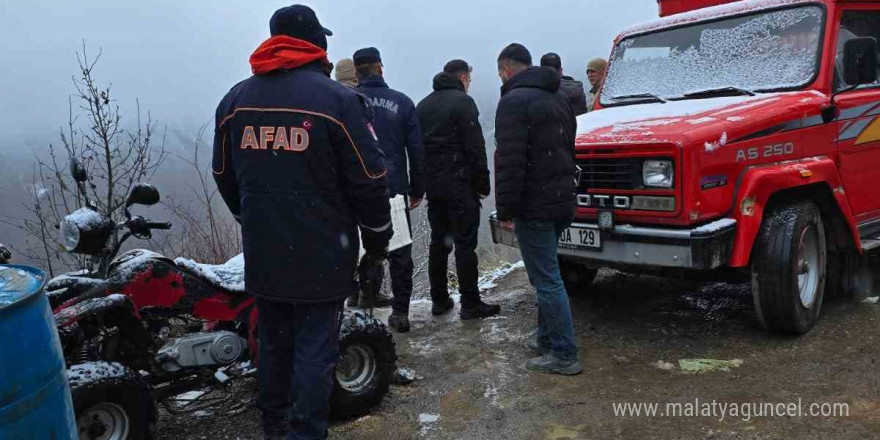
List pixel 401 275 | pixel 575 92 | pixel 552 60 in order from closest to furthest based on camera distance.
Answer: pixel 401 275, pixel 552 60, pixel 575 92

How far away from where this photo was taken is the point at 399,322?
5.24 metres

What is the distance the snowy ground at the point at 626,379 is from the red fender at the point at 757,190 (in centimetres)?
73

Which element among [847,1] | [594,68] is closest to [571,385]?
[847,1]

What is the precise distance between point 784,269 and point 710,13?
88.9 inches

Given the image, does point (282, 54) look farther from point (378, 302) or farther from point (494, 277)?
point (494, 277)

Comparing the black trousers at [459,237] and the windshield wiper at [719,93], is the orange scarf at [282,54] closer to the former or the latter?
the black trousers at [459,237]

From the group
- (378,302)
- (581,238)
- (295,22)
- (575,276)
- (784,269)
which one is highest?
(295,22)

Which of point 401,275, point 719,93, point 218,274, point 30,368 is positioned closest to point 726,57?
point 719,93

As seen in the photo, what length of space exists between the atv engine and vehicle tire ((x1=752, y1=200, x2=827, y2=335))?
10.4 feet

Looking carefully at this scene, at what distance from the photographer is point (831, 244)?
4828mm

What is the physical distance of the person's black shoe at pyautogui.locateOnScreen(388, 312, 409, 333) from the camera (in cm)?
523

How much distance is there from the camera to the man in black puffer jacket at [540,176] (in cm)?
390

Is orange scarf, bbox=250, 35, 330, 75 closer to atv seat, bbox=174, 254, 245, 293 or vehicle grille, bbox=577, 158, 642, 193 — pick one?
atv seat, bbox=174, 254, 245, 293

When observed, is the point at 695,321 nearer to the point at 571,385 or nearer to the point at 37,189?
the point at 571,385
